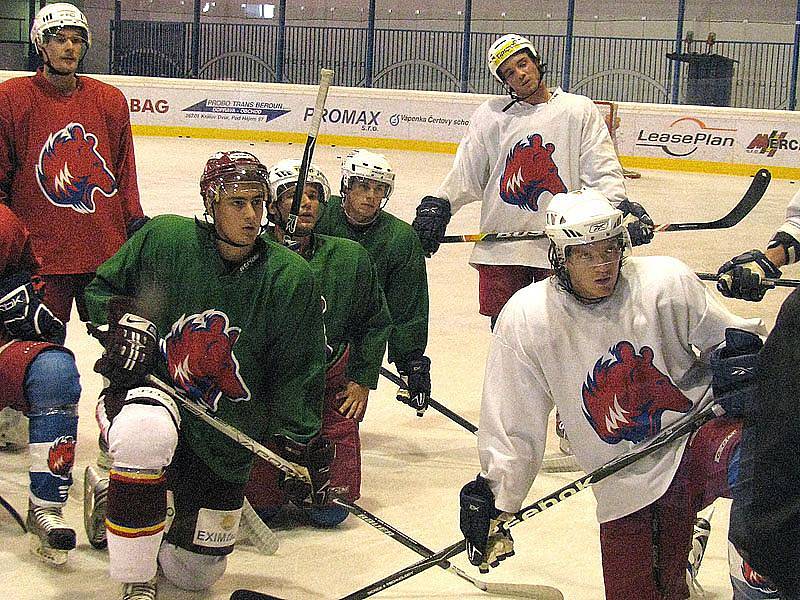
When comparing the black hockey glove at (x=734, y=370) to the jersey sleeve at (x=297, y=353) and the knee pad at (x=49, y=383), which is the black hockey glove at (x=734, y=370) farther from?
the knee pad at (x=49, y=383)

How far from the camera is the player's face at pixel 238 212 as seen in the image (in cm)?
245

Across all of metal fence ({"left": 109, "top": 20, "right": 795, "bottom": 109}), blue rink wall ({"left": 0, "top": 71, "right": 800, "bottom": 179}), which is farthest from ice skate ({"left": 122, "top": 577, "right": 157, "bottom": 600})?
metal fence ({"left": 109, "top": 20, "right": 795, "bottom": 109})

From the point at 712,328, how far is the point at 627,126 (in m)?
9.78

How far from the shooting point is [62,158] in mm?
3336

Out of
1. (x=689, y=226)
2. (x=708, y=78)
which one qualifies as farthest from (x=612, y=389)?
(x=708, y=78)

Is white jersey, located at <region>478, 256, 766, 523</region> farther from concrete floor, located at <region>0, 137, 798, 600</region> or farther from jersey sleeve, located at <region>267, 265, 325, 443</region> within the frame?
concrete floor, located at <region>0, 137, 798, 600</region>

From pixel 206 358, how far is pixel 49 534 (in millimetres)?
498

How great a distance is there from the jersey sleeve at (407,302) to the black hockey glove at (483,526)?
1.04 meters

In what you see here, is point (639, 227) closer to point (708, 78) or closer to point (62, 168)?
point (62, 168)

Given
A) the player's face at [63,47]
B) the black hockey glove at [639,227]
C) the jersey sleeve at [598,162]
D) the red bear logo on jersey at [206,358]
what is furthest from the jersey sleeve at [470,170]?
the red bear logo on jersey at [206,358]

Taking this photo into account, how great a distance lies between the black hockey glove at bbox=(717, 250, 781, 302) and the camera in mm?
2716

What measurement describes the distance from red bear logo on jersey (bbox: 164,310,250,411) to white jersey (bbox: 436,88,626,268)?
1.47m

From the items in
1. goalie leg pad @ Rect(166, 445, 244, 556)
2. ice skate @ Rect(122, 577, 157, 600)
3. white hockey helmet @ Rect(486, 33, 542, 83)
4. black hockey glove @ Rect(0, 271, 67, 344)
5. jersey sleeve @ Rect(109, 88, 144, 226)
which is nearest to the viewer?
ice skate @ Rect(122, 577, 157, 600)

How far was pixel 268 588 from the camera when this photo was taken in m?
2.66
